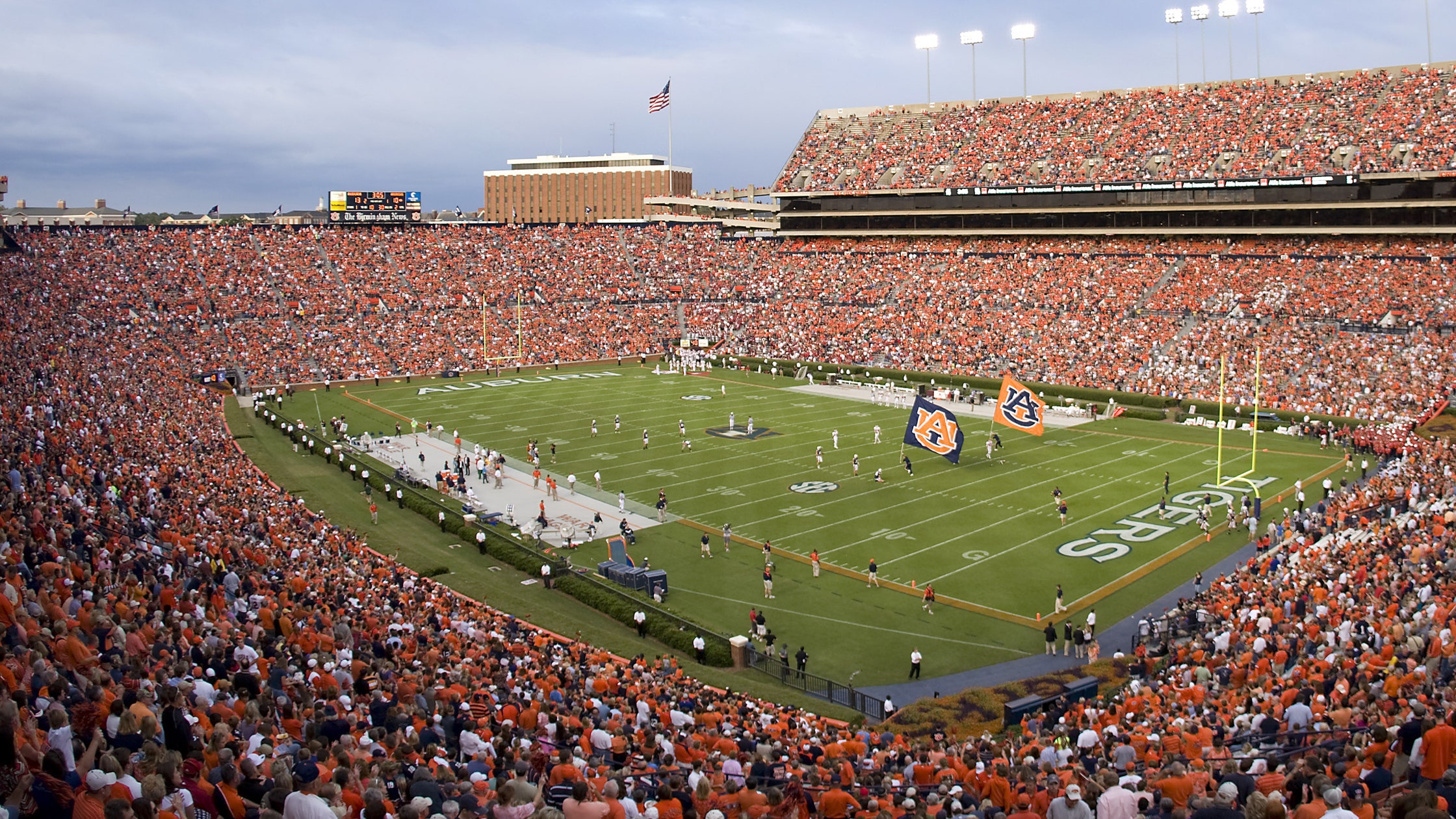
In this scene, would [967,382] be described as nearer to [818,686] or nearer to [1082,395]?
[1082,395]

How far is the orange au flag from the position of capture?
3709 cm

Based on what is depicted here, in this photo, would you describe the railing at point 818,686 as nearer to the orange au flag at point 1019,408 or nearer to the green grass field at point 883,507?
the green grass field at point 883,507

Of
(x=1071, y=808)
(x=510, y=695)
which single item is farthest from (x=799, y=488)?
(x=1071, y=808)

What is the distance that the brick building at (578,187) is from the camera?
556 feet

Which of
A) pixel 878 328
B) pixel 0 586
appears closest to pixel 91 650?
pixel 0 586

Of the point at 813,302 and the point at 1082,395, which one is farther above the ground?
the point at 813,302

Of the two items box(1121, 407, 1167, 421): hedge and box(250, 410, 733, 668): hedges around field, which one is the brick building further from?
box(250, 410, 733, 668): hedges around field

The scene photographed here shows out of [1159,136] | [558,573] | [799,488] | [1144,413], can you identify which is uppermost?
[1159,136]

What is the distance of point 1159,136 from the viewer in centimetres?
6312

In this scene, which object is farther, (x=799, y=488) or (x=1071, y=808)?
(x=799, y=488)

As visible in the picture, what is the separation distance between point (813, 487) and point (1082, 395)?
2102cm

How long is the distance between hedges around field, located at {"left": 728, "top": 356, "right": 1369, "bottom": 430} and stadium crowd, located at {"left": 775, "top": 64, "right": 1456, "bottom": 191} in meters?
16.9

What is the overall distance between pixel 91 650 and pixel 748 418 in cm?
3646

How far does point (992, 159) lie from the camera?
6894 centimetres
